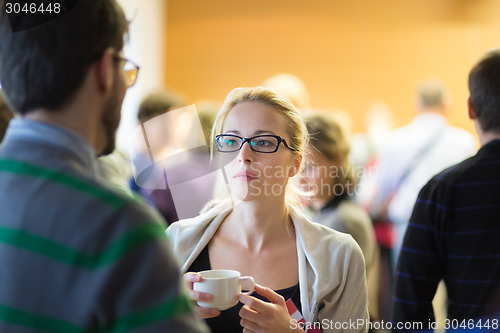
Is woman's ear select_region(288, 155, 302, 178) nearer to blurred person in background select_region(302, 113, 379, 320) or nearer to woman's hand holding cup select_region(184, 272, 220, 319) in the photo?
blurred person in background select_region(302, 113, 379, 320)

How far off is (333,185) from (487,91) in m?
0.56

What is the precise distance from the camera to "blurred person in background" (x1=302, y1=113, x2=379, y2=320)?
1496 millimetres

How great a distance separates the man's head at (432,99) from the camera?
10.9 feet

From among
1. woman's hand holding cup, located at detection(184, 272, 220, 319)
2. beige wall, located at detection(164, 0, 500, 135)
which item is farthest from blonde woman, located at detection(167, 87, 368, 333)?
beige wall, located at detection(164, 0, 500, 135)

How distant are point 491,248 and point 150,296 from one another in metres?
1.18

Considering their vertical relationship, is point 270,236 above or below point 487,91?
below

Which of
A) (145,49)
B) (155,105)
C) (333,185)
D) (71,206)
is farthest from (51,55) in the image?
(145,49)

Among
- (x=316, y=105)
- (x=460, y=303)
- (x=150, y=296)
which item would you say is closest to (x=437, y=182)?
(x=460, y=303)

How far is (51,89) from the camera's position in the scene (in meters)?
0.76

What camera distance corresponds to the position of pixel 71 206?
27.3 inches

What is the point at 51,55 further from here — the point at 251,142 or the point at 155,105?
the point at 155,105

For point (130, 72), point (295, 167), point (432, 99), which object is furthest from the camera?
point (432, 99)

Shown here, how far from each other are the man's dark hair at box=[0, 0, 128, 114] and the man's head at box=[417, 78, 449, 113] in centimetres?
290

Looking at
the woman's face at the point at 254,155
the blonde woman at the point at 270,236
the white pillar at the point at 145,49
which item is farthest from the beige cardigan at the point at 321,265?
the white pillar at the point at 145,49
